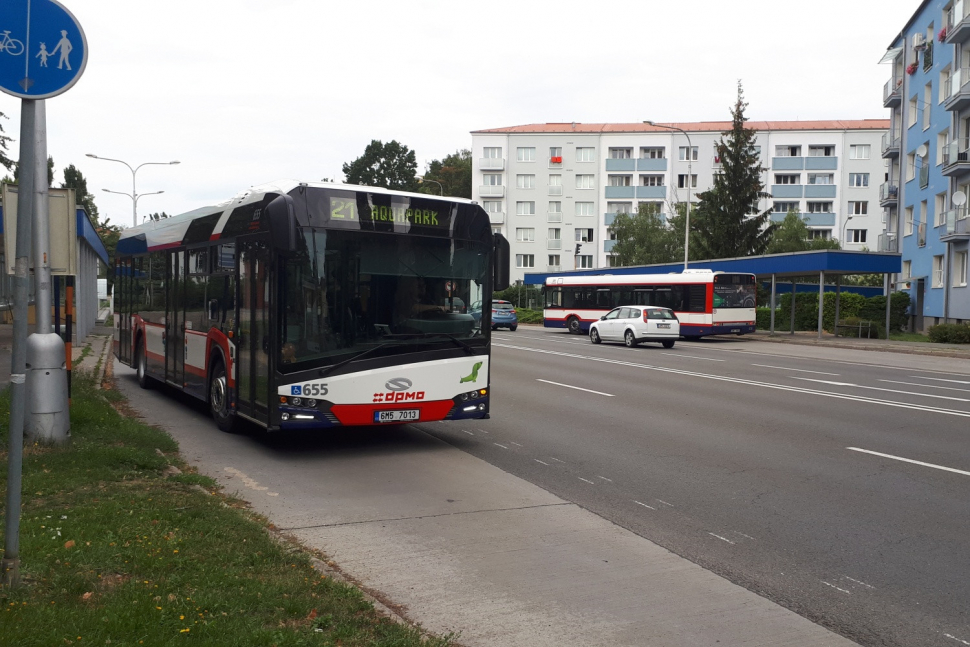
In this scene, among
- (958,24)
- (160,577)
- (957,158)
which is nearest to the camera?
(160,577)

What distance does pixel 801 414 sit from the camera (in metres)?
12.9

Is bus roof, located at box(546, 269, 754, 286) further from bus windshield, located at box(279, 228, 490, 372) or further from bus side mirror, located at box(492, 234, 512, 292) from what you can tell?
bus windshield, located at box(279, 228, 490, 372)

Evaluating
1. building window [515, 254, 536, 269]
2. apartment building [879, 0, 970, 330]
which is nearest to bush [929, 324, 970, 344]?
apartment building [879, 0, 970, 330]

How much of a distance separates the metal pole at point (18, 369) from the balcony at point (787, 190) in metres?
87.6

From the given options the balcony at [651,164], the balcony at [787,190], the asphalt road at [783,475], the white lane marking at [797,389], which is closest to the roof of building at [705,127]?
the balcony at [651,164]

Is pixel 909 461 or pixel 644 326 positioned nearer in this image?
pixel 909 461

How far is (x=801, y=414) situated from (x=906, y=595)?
795 centimetres

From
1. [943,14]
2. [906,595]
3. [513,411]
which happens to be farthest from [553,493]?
[943,14]

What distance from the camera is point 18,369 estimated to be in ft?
14.6

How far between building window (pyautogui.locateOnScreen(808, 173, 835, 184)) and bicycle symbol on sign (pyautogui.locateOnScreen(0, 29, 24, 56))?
8798cm

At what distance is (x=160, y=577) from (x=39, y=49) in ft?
9.19

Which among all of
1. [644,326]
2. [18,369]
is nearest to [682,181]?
[644,326]

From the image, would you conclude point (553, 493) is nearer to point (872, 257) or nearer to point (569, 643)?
point (569, 643)

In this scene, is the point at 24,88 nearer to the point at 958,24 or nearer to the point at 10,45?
the point at 10,45
